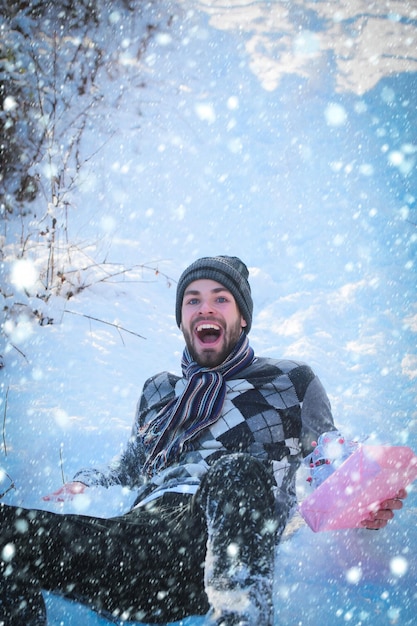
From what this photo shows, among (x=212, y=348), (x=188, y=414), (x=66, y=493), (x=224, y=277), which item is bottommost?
(x=66, y=493)

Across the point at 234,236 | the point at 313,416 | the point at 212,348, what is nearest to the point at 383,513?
the point at 313,416

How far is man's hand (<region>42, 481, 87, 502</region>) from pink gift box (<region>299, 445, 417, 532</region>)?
573 mm

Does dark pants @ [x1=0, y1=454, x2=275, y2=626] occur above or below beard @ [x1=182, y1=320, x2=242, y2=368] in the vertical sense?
below

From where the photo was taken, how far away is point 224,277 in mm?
1570

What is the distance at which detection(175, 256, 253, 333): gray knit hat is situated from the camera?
1.57m

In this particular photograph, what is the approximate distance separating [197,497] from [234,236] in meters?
1.95

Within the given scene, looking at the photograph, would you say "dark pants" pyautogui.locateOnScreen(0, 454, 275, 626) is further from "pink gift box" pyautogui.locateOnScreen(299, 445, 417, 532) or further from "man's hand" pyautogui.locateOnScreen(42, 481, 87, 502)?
"man's hand" pyautogui.locateOnScreen(42, 481, 87, 502)

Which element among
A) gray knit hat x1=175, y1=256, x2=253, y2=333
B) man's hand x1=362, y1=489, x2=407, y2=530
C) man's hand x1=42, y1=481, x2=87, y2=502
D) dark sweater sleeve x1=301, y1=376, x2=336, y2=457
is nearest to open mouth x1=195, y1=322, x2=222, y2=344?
gray knit hat x1=175, y1=256, x2=253, y2=333

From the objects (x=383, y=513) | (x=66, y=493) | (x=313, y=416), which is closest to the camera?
(x=383, y=513)

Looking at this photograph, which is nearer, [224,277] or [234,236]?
[224,277]

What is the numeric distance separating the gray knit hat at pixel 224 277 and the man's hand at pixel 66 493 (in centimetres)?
63

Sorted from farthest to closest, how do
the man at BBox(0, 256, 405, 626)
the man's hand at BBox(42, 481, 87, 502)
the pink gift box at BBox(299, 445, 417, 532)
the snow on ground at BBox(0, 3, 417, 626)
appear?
the snow on ground at BBox(0, 3, 417, 626), the man's hand at BBox(42, 481, 87, 502), the pink gift box at BBox(299, 445, 417, 532), the man at BBox(0, 256, 405, 626)

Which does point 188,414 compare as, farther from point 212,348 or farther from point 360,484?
point 360,484

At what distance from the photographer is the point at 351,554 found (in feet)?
3.96
